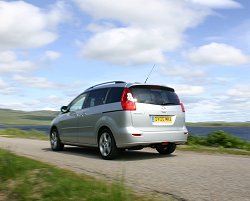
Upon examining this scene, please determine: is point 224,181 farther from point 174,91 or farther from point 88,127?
point 88,127

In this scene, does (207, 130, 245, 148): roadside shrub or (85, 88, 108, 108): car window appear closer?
(85, 88, 108, 108): car window

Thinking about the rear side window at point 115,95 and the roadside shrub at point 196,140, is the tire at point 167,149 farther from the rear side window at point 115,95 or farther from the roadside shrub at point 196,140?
the roadside shrub at point 196,140

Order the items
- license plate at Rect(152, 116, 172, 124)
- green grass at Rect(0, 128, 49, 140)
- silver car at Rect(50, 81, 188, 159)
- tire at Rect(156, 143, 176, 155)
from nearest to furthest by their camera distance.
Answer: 1. silver car at Rect(50, 81, 188, 159)
2. license plate at Rect(152, 116, 172, 124)
3. tire at Rect(156, 143, 176, 155)
4. green grass at Rect(0, 128, 49, 140)

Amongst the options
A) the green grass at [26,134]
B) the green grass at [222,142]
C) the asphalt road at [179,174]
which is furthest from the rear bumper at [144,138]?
the green grass at [26,134]

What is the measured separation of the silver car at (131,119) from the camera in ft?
30.2

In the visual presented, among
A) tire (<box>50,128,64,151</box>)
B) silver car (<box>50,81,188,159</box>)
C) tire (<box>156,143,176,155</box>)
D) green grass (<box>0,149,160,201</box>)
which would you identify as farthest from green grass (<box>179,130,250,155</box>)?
green grass (<box>0,149,160,201</box>)

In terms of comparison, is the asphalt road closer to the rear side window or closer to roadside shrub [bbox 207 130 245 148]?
the rear side window

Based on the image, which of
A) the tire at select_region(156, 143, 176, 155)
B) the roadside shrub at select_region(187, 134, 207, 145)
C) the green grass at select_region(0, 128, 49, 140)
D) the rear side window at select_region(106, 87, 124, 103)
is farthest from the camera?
the green grass at select_region(0, 128, 49, 140)

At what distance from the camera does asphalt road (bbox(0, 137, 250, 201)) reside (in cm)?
554

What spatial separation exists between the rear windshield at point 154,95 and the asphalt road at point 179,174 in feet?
4.61

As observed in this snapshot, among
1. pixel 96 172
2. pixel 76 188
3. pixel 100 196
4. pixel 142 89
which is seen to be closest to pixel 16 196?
pixel 76 188

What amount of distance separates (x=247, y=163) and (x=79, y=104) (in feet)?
17.1

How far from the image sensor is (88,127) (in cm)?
1068

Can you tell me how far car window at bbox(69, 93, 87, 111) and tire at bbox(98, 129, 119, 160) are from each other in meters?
1.79
